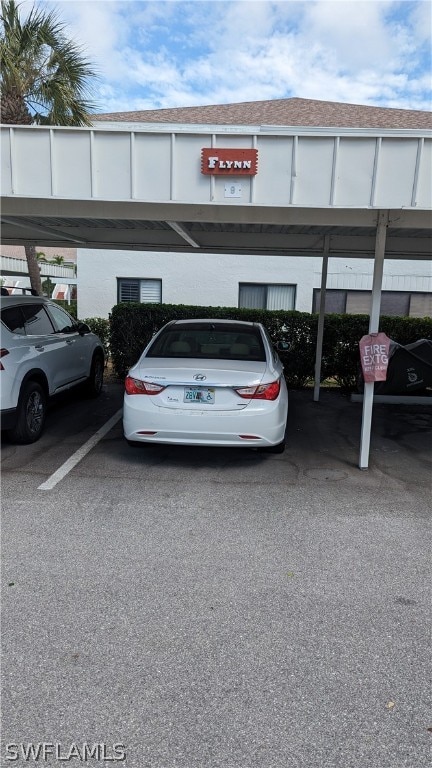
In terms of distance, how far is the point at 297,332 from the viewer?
10.3m

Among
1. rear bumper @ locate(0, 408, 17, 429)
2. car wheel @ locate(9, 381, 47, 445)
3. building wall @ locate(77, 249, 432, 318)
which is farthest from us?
building wall @ locate(77, 249, 432, 318)

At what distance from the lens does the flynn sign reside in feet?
14.4

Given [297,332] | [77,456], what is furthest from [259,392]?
[297,332]

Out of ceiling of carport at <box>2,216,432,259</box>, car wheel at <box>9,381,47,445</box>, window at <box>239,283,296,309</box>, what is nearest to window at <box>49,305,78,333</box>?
ceiling of carport at <box>2,216,432,259</box>

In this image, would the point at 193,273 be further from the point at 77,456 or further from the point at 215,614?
the point at 215,614

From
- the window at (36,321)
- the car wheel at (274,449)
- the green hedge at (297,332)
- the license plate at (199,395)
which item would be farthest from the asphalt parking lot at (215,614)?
the green hedge at (297,332)

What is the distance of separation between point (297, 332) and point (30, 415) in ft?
19.3

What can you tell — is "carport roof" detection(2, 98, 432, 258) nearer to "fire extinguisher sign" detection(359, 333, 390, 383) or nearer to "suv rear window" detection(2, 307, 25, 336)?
"fire extinguisher sign" detection(359, 333, 390, 383)

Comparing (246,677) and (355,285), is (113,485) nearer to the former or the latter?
(246,677)

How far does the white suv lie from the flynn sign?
9.44 ft

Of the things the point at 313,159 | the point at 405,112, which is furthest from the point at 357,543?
the point at 405,112

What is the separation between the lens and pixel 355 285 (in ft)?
52.0

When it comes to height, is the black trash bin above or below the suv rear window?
below

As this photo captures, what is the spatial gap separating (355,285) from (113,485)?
41.9 feet
